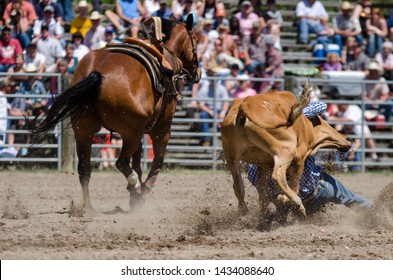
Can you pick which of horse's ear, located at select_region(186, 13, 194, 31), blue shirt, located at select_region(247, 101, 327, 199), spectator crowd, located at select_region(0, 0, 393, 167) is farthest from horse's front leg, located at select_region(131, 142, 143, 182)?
spectator crowd, located at select_region(0, 0, 393, 167)

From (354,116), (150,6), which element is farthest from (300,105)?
(150,6)

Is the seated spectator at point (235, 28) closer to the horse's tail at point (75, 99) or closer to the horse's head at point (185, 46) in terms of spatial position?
the horse's head at point (185, 46)

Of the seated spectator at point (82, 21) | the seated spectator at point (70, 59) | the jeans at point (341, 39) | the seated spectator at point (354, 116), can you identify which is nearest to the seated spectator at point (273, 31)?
the jeans at point (341, 39)

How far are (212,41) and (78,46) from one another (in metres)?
2.30

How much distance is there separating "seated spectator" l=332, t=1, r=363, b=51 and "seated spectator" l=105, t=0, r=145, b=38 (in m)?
3.74

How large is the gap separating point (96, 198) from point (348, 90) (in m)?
5.52

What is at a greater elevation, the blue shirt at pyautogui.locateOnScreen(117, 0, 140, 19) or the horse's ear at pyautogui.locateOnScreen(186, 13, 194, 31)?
the blue shirt at pyautogui.locateOnScreen(117, 0, 140, 19)

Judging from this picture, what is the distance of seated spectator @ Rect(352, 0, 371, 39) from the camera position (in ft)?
55.1

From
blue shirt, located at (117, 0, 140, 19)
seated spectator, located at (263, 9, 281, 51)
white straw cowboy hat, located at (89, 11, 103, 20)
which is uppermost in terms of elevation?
blue shirt, located at (117, 0, 140, 19)

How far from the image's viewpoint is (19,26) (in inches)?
574

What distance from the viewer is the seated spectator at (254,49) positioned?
15.1m

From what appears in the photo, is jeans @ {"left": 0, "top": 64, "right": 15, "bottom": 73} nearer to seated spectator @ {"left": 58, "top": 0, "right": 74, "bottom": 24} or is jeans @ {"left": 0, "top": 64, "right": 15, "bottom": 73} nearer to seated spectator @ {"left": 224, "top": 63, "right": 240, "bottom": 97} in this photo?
seated spectator @ {"left": 58, "top": 0, "right": 74, "bottom": 24}

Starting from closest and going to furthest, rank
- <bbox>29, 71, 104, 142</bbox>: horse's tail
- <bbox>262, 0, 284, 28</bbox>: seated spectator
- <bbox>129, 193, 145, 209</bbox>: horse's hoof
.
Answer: <bbox>29, 71, 104, 142</bbox>: horse's tail < <bbox>129, 193, 145, 209</bbox>: horse's hoof < <bbox>262, 0, 284, 28</bbox>: seated spectator
